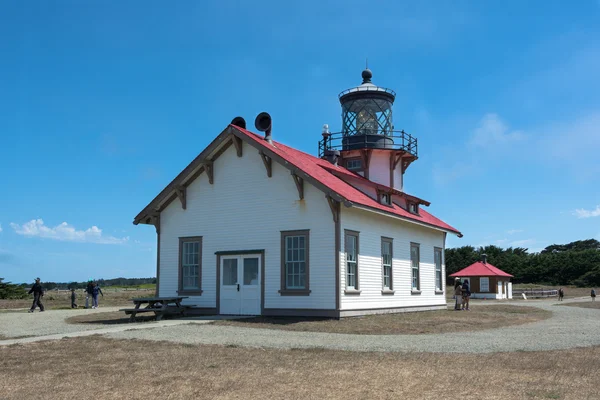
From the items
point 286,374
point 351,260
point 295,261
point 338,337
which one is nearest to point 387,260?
point 351,260

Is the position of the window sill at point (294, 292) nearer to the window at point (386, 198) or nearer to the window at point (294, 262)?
the window at point (294, 262)

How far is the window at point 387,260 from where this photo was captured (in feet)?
76.1

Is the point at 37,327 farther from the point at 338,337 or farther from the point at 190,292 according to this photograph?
the point at 338,337

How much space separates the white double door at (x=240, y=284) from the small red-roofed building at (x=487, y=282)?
32606 millimetres

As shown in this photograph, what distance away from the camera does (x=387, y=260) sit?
23594mm

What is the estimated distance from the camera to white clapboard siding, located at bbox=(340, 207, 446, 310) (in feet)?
68.2

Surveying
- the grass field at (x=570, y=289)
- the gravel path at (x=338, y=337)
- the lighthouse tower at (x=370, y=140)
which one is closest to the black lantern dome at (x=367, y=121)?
the lighthouse tower at (x=370, y=140)

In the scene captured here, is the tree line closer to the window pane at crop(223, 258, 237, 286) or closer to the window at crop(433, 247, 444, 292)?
the window at crop(433, 247, 444, 292)

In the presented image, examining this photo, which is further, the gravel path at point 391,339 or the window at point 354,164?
the window at point 354,164

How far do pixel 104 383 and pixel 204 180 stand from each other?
14785 mm

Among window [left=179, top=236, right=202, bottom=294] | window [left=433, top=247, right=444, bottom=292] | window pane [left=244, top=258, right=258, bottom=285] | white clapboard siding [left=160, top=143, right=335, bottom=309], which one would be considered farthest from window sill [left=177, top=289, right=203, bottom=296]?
window [left=433, top=247, right=444, bottom=292]

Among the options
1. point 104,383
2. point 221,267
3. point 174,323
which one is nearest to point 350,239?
point 221,267

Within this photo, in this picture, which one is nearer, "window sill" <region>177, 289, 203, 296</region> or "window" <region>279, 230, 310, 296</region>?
"window" <region>279, 230, 310, 296</region>

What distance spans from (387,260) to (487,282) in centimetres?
2889
